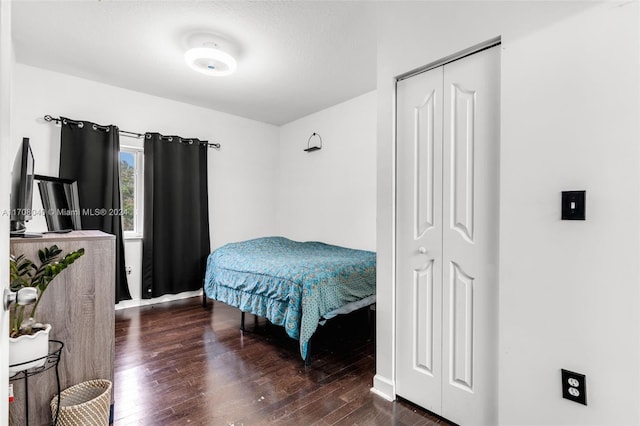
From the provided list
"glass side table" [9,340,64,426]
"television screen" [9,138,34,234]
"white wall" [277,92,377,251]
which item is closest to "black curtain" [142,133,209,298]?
"white wall" [277,92,377,251]

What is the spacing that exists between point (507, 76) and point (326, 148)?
307 centimetres

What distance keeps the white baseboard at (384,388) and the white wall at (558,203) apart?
0.65 metres

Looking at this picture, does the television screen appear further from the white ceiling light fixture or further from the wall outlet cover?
the wall outlet cover

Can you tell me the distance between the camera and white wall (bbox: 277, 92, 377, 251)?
3.86 metres

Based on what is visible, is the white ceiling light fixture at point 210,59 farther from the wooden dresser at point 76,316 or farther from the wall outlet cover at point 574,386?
the wall outlet cover at point 574,386

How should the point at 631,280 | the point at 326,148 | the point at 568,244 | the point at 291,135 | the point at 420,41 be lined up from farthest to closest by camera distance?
the point at 291,135 < the point at 326,148 < the point at 420,41 < the point at 568,244 < the point at 631,280

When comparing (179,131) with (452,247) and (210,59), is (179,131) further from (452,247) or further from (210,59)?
(452,247)

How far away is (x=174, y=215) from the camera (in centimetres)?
396

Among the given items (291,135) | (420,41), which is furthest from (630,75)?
(291,135)

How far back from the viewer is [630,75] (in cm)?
115

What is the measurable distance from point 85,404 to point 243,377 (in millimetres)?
950

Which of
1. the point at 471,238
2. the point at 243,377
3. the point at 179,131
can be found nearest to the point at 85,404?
the point at 243,377

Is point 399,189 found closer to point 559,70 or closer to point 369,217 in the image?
point 559,70

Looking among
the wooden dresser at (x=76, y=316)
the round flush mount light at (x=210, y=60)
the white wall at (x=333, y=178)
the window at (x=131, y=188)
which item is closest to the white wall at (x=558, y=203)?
the round flush mount light at (x=210, y=60)
